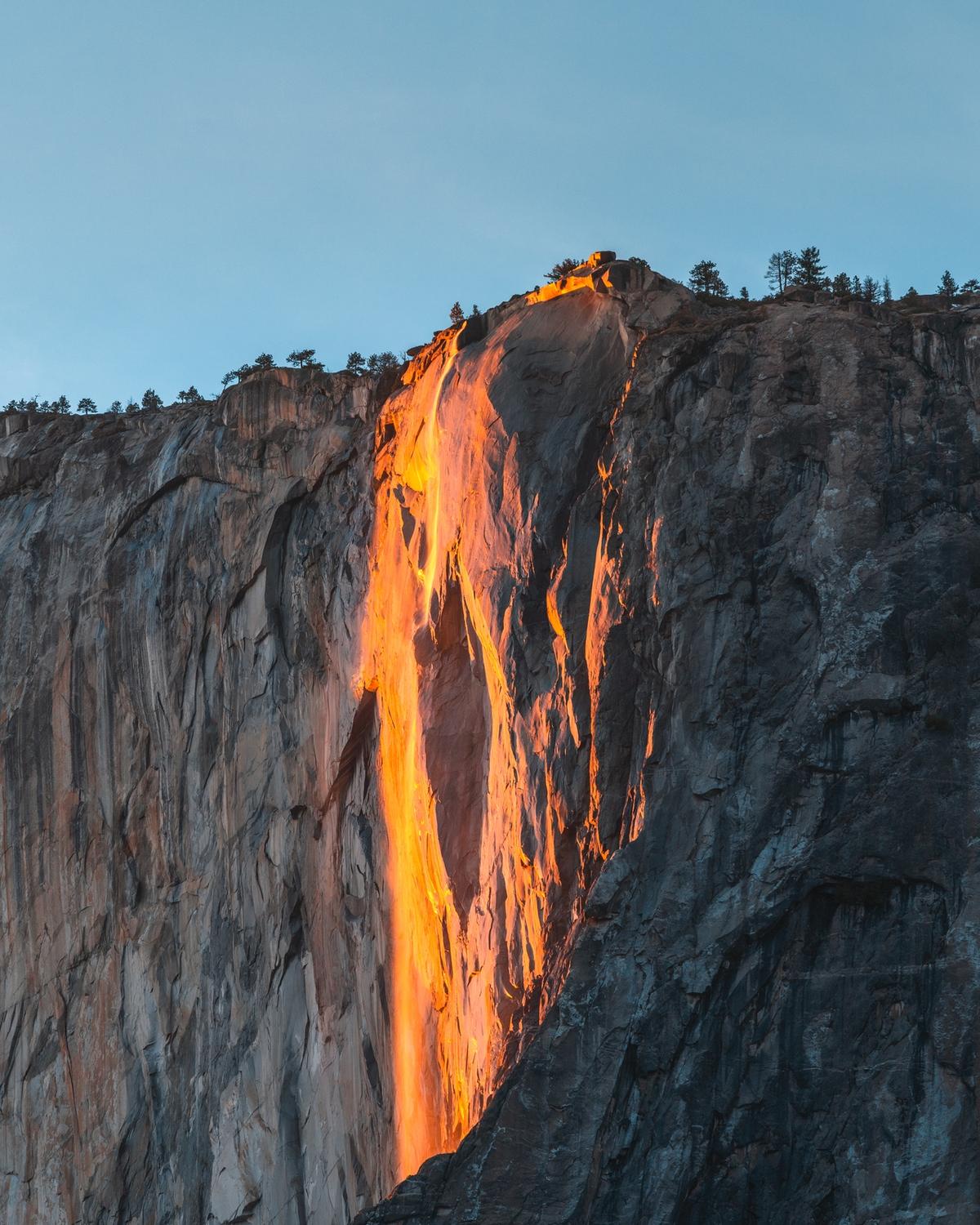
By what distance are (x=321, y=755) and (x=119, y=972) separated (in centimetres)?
1102

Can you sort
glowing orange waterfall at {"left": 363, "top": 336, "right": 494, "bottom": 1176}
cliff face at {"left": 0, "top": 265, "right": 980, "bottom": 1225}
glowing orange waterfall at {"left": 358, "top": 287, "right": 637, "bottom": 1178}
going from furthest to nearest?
glowing orange waterfall at {"left": 363, "top": 336, "right": 494, "bottom": 1176}, glowing orange waterfall at {"left": 358, "top": 287, "right": 637, "bottom": 1178}, cliff face at {"left": 0, "top": 265, "right": 980, "bottom": 1225}

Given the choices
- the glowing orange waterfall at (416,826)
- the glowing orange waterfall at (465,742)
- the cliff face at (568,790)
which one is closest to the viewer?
the cliff face at (568,790)

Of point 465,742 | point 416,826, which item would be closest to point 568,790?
point 465,742

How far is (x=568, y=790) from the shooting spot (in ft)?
102

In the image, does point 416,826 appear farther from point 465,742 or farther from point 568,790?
point 568,790

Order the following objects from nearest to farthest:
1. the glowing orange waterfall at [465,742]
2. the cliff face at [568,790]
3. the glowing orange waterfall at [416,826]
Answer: the cliff face at [568,790] → the glowing orange waterfall at [465,742] → the glowing orange waterfall at [416,826]

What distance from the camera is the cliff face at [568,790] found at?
27.1m

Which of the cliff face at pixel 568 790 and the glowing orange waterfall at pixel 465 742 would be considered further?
the glowing orange waterfall at pixel 465 742

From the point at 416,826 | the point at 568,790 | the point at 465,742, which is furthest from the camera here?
the point at 416,826

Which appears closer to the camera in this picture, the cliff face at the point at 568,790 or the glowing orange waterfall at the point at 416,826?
the cliff face at the point at 568,790

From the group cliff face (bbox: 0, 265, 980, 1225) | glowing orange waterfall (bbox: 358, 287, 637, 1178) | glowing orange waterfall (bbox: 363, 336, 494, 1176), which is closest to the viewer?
cliff face (bbox: 0, 265, 980, 1225)

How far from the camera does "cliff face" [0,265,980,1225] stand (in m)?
27.1

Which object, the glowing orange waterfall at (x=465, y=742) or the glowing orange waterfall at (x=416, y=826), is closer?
the glowing orange waterfall at (x=465, y=742)

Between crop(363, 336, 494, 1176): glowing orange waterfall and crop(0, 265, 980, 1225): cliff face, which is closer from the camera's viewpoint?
crop(0, 265, 980, 1225): cliff face
